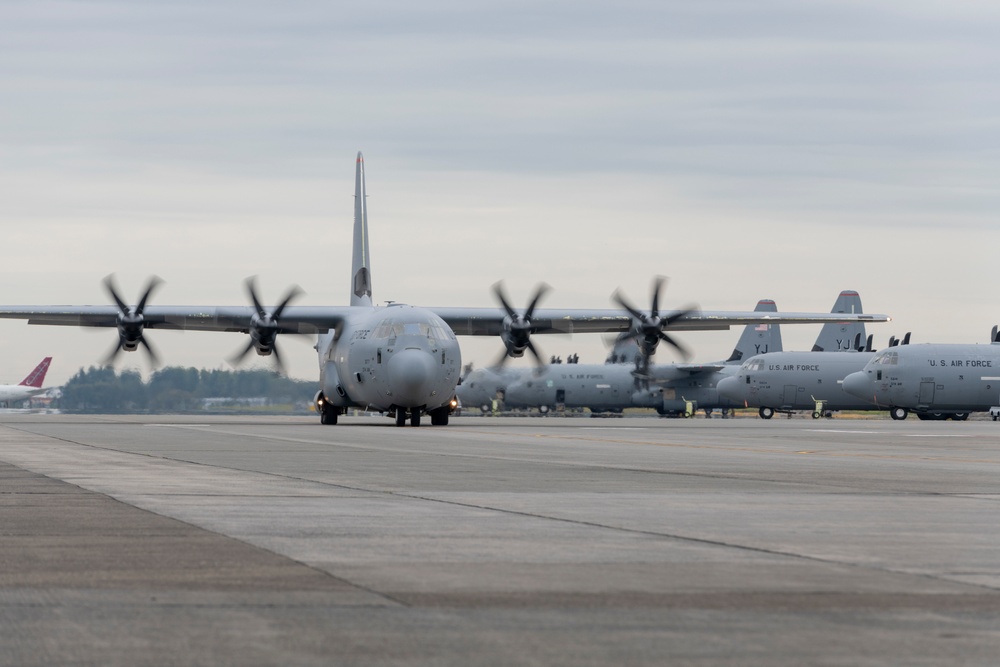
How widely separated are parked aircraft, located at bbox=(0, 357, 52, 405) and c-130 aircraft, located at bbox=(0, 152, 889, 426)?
3733 inches

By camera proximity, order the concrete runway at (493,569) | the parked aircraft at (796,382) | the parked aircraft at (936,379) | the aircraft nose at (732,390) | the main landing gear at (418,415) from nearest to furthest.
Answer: the concrete runway at (493,569) → the main landing gear at (418,415) → the parked aircraft at (936,379) → the parked aircraft at (796,382) → the aircraft nose at (732,390)

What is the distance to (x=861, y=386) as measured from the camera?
85.2 meters

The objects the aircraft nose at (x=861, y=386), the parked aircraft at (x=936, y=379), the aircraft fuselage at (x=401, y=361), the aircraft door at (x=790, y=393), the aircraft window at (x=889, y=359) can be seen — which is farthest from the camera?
the aircraft door at (x=790, y=393)

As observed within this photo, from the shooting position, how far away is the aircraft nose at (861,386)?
84.9 meters

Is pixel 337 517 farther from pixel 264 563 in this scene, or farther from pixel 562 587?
pixel 562 587

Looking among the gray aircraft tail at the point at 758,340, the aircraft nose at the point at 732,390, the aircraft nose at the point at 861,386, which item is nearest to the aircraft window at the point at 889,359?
the aircraft nose at the point at 861,386

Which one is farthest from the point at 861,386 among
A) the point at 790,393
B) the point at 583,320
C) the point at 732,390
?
the point at 583,320

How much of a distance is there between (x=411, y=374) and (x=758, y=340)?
9237cm

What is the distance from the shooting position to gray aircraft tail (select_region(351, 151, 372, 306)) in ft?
201

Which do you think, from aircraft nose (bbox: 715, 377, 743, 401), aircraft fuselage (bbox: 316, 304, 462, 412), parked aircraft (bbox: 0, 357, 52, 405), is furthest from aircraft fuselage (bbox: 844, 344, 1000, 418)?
parked aircraft (bbox: 0, 357, 52, 405)

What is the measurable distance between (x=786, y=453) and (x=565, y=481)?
11438 millimetres

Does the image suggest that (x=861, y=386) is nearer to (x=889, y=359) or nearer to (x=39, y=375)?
(x=889, y=359)

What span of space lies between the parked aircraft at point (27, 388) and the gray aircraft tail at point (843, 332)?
269ft

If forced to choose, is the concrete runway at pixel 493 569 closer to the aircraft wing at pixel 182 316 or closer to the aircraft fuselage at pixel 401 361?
the aircraft fuselage at pixel 401 361
